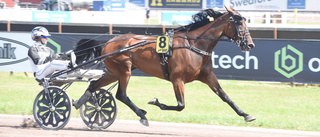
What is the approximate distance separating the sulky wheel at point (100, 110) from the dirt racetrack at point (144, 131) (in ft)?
0.40

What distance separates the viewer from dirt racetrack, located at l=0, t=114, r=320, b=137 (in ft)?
22.3

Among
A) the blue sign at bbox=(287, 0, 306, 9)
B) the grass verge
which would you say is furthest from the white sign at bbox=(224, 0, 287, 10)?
the grass verge

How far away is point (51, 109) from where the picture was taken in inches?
275

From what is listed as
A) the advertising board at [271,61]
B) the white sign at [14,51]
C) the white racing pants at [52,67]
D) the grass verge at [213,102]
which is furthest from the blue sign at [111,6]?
the white racing pants at [52,67]

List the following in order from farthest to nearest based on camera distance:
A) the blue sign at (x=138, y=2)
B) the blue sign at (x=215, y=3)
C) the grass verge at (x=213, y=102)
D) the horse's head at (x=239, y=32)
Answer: the blue sign at (x=138, y=2) → the blue sign at (x=215, y=3) → the grass verge at (x=213, y=102) → the horse's head at (x=239, y=32)

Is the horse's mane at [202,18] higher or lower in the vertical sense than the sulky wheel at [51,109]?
higher

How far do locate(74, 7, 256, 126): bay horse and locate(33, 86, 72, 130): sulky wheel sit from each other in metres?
0.32

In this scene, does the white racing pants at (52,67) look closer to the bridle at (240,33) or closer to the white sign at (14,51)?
the bridle at (240,33)

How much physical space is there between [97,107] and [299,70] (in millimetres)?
6003

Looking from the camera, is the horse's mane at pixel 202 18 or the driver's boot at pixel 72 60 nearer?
the horse's mane at pixel 202 18

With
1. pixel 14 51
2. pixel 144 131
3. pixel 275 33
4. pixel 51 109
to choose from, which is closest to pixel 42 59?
pixel 51 109

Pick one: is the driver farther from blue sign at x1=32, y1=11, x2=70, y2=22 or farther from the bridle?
blue sign at x1=32, y1=11, x2=70, y2=22

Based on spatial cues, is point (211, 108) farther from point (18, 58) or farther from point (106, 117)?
point (18, 58)

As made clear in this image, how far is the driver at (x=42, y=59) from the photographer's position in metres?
6.97
